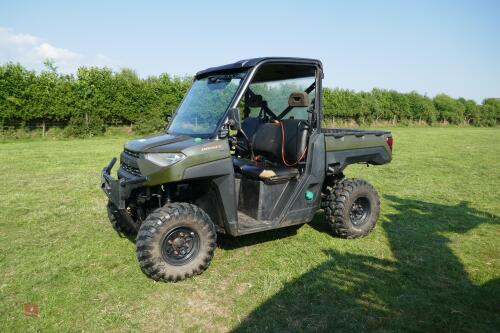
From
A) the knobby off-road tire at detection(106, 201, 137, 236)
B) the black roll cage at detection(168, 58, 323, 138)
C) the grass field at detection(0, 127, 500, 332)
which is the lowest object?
the grass field at detection(0, 127, 500, 332)

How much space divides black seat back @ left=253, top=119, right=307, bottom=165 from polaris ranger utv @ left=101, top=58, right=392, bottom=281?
14 mm

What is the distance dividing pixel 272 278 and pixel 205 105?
211 centimetres

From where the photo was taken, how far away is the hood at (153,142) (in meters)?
4.14

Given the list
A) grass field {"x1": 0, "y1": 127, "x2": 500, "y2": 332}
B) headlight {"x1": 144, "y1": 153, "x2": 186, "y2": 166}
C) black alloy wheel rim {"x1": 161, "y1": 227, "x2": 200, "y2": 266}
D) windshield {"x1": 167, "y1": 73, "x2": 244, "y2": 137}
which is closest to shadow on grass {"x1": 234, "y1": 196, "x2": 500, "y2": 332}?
grass field {"x1": 0, "y1": 127, "x2": 500, "y2": 332}

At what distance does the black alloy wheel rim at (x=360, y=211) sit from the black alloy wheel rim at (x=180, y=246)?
95.4 inches

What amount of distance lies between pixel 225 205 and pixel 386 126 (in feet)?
120

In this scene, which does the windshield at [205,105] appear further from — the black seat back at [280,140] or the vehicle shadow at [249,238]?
the vehicle shadow at [249,238]

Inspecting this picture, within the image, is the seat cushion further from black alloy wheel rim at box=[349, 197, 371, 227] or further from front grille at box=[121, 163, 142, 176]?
front grille at box=[121, 163, 142, 176]

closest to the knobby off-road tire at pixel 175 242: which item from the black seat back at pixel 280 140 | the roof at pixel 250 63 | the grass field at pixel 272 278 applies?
the grass field at pixel 272 278

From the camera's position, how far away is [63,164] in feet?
38.2

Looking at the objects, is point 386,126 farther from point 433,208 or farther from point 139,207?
point 139,207

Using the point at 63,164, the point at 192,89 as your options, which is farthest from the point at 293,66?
the point at 63,164

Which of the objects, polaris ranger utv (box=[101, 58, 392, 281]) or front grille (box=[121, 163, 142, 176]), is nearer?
polaris ranger utv (box=[101, 58, 392, 281])

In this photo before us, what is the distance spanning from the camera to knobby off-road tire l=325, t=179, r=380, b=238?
534 cm
